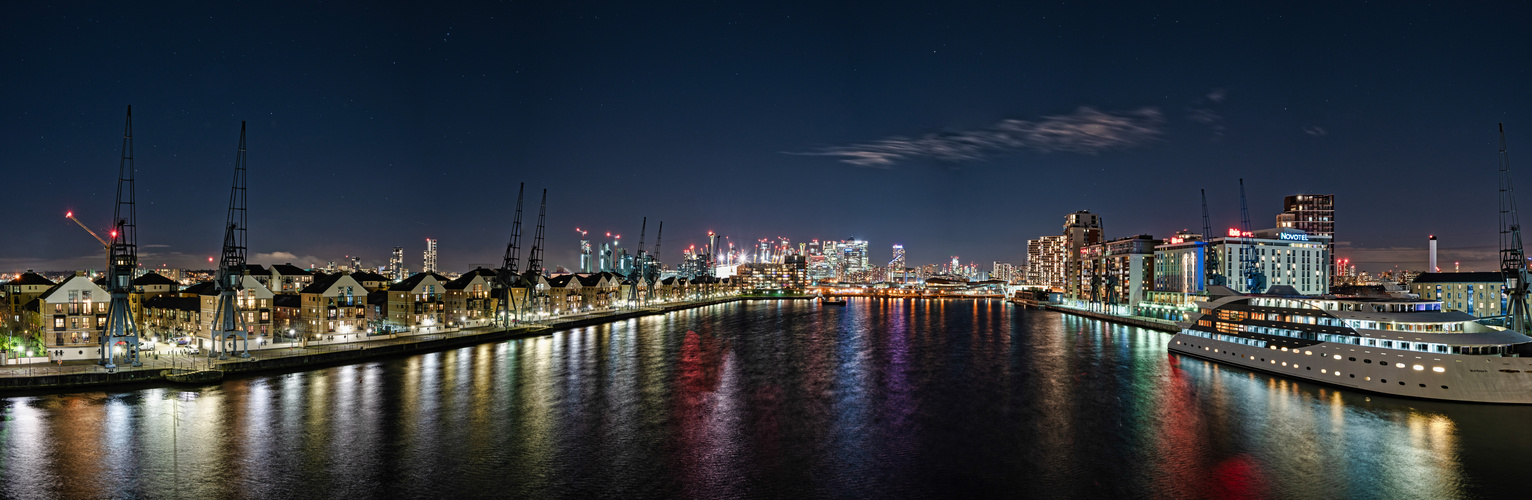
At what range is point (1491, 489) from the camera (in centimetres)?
1484

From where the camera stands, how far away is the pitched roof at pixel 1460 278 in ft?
203

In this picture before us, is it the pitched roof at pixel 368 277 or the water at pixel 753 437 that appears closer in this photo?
the water at pixel 753 437

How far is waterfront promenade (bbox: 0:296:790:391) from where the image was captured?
2469cm

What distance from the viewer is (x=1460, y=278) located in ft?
209

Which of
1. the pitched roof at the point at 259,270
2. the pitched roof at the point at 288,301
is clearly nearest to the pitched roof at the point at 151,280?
the pitched roof at the point at 259,270

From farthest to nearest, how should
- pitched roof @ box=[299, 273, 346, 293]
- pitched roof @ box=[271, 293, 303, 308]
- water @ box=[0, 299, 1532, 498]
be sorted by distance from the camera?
pitched roof @ box=[271, 293, 303, 308]
pitched roof @ box=[299, 273, 346, 293]
water @ box=[0, 299, 1532, 498]

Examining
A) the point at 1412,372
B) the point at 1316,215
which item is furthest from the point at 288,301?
the point at 1316,215

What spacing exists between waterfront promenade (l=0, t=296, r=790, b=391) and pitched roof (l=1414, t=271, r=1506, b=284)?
83.2 meters

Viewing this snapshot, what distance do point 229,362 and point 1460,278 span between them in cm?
9312

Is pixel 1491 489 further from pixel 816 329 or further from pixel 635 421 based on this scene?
→ pixel 816 329

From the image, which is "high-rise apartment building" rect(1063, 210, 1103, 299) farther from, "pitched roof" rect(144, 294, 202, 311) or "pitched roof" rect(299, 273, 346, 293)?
"pitched roof" rect(144, 294, 202, 311)

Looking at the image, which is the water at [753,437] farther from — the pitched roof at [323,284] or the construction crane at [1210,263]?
the construction crane at [1210,263]

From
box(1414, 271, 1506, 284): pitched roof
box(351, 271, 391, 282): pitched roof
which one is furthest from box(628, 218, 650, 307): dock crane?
box(1414, 271, 1506, 284): pitched roof

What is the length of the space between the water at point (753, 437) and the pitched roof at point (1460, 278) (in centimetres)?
5329
